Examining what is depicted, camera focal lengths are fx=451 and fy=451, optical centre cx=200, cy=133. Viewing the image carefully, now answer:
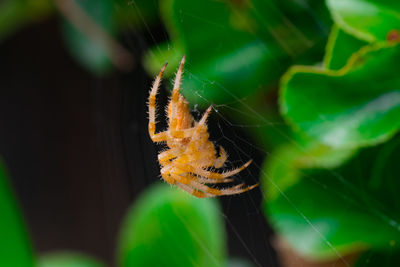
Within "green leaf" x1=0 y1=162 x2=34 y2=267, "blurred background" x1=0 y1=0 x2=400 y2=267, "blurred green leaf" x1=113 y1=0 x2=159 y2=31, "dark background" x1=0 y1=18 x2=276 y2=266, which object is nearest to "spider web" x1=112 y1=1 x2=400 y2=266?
"blurred background" x1=0 y1=0 x2=400 y2=267

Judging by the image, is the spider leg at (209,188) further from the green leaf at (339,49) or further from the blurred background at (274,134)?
the green leaf at (339,49)

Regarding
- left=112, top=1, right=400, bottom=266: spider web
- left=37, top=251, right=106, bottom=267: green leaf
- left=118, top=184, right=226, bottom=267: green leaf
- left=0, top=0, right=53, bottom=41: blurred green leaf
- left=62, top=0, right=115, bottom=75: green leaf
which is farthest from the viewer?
left=0, top=0, right=53, bottom=41: blurred green leaf

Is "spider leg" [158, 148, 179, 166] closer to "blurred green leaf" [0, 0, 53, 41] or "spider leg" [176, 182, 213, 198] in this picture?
"spider leg" [176, 182, 213, 198]

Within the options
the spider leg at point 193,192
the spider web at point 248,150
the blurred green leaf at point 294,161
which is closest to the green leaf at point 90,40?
the spider web at point 248,150

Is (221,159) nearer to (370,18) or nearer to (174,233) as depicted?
(174,233)

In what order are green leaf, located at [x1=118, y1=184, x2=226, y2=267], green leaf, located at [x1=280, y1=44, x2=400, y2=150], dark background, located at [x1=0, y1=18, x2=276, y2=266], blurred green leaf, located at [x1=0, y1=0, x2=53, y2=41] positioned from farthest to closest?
dark background, located at [x1=0, y1=18, x2=276, y2=266] → blurred green leaf, located at [x1=0, y1=0, x2=53, y2=41] → green leaf, located at [x1=118, y1=184, x2=226, y2=267] → green leaf, located at [x1=280, y1=44, x2=400, y2=150]

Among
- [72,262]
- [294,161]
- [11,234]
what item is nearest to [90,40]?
[72,262]

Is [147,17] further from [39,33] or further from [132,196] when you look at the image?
[39,33]
